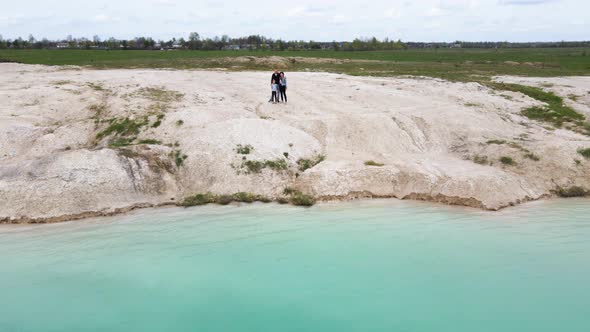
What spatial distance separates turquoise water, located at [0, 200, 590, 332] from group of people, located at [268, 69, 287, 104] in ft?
36.0

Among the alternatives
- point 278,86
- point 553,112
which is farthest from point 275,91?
point 553,112

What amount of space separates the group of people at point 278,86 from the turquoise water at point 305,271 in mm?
10978

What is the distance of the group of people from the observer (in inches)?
1042

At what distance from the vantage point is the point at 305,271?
12867 millimetres

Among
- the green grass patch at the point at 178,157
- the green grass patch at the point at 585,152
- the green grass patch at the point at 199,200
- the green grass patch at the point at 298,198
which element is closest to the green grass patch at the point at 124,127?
the green grass patch at the point at 178,157

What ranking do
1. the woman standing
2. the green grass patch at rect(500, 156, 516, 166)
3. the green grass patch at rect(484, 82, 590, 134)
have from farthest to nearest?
the woman standing
the green grass patch at rect(484, 82, 590, 134)
the green grass patch at rect(500, 156, 516, 166)

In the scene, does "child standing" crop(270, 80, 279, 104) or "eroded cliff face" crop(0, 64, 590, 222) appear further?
"child standing" crop(270, 80, 279, 104)

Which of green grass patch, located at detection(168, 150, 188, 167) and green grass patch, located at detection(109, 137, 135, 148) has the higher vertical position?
green grass patch, located at detection(109, 137, 135, 148)

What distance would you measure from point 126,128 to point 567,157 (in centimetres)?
1945

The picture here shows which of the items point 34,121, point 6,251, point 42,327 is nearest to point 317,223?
point 42,327

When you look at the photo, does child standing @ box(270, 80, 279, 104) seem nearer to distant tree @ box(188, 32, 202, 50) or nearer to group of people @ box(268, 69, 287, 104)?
group of people @ box(268, 69, 287, 104)

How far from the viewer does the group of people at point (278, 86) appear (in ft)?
86.9

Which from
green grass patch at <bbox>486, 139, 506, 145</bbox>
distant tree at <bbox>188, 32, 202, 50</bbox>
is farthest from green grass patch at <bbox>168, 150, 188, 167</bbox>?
distant tree at <bbox>188, 32, 202, 50</bbox>

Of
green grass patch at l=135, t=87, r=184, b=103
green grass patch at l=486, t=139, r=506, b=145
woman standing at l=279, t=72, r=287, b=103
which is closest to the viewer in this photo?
green grass patch at l=486, t=139, r=506, b=145
